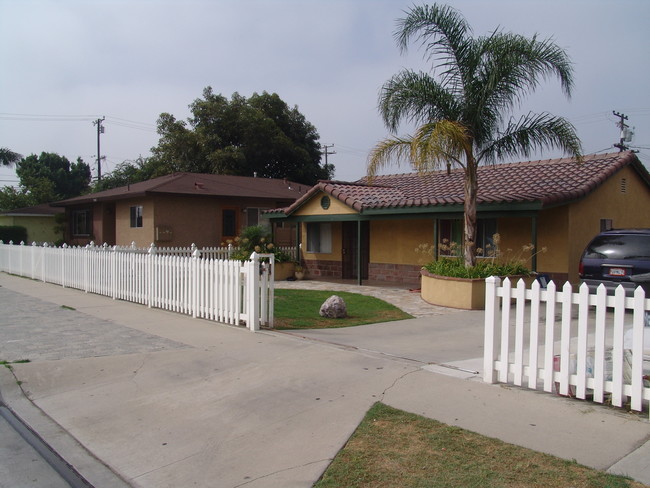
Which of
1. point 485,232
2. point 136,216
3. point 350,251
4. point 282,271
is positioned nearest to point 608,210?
point 485,232

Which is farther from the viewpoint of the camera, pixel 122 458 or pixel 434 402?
pixel 434 402

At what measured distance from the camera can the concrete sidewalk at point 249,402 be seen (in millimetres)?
4465

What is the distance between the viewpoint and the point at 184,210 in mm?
24078

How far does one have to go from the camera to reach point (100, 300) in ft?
44.7

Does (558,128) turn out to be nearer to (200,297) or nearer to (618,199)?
(618,199)

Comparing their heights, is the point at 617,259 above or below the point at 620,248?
below

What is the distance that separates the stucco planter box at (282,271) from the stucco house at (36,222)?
1974cm

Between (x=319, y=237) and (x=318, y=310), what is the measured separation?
9.32 metres

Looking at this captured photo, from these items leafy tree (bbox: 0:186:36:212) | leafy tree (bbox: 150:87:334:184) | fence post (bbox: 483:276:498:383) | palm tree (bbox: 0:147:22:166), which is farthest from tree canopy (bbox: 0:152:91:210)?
fence post (bbox: 483:276:498:383)

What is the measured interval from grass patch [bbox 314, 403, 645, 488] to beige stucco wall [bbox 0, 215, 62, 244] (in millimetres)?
34190

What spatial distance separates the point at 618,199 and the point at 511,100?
5887mm

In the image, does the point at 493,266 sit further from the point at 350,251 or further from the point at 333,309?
the point at 350,251

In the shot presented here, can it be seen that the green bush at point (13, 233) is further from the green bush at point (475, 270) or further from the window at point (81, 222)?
the green bush at point (475, 270)

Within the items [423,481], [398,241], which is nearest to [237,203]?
[398,241]
